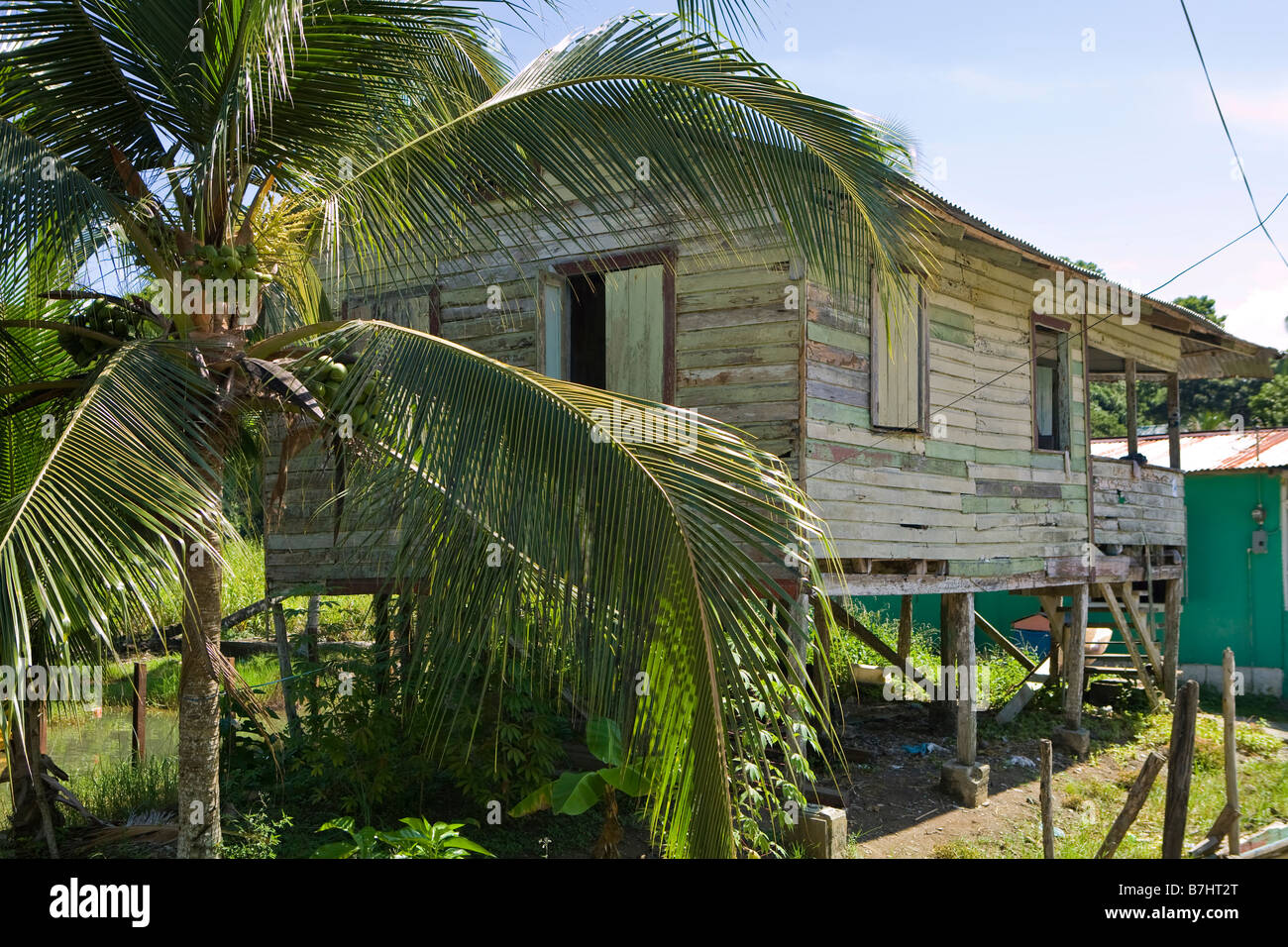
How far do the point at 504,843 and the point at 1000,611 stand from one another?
13.1m

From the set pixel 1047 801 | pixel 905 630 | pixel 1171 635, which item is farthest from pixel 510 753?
pixel 1171 635

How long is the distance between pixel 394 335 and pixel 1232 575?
52.8 ft

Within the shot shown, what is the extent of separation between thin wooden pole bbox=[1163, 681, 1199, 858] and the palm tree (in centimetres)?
241

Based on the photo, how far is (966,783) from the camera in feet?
30.6

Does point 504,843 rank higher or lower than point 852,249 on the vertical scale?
lower

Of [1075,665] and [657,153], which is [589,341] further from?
[1075,665]

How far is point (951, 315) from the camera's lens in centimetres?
981

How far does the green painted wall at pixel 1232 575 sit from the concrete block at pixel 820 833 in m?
12.0

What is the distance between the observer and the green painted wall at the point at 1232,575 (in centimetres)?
1582

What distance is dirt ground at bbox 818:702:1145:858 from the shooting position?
836 cm

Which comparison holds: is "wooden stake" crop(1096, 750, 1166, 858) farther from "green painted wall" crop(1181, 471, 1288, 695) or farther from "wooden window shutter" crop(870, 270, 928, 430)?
"green painted wall" crop(1181, 471, 1288, 695)

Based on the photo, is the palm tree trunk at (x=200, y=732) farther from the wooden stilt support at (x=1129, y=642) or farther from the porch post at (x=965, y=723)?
the wooden stilt support at (x=1129, y=642)
